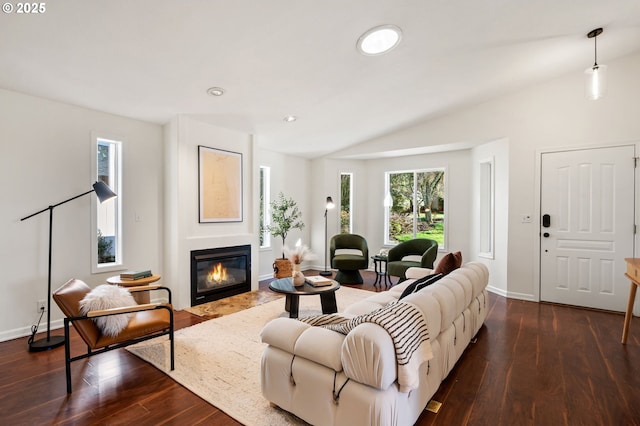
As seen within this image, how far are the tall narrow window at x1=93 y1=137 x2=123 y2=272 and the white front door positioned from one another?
5.83 m

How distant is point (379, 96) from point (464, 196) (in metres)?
2.82

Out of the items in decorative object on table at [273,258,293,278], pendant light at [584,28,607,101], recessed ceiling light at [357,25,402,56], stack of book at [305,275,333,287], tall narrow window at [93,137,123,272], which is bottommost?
decorative object on table at [273,258,293,278]

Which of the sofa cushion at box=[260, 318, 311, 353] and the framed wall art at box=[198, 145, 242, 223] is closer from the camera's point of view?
the sofa cushion at box=[260, 318, 311, 353]


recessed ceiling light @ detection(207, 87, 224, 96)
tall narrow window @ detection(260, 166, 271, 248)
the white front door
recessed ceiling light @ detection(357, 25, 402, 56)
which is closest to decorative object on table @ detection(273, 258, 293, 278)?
tall narrow window @ detection(260, 166, 271, 248)

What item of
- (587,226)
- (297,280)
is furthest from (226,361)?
(587,226)

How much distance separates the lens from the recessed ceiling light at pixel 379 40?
2.71 metres

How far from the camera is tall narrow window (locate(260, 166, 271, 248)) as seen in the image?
5995 mm

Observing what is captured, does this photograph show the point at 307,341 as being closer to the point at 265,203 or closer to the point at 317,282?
the point at 317,282

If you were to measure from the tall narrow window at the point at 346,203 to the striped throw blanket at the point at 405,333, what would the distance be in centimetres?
504

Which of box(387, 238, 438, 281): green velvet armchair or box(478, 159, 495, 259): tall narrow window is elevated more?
box(478, 159, 495, 259): tall narrow window

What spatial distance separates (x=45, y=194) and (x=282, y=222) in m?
3.40

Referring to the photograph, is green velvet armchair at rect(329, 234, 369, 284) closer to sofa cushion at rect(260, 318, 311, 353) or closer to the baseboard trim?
sofa cushion at rect(260, 318, 311, 353)

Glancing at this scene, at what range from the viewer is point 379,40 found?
113 inches

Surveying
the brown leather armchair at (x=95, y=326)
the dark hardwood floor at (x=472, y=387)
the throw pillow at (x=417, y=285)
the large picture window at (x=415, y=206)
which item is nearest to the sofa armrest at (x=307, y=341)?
the dark hardwood floor at (x=472, y=387)
